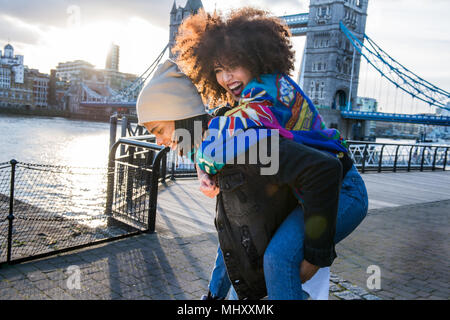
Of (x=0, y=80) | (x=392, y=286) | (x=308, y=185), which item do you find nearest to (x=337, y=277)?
(x=392, y=286)

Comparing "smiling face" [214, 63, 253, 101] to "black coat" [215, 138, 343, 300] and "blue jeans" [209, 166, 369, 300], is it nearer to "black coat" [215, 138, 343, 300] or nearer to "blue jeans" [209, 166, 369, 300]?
"black coat" [215, 138, 343, 300]

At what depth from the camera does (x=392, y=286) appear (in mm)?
2734

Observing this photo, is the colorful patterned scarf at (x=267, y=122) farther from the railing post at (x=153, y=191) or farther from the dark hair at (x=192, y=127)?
the railing post at (x=153, y=191)

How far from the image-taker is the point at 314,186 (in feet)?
3.54

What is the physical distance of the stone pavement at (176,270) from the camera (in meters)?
2.41

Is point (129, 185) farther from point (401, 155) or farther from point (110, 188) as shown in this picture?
point (401, 155)

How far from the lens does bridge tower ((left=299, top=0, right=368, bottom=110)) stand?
52.6 metres

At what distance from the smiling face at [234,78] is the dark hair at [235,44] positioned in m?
0.02

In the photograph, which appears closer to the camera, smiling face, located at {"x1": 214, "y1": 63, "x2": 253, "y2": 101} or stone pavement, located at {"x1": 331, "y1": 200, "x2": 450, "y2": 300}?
smiling face, located at {"x1": 214, "y1": 63, "x2": 253, "y2": 101}

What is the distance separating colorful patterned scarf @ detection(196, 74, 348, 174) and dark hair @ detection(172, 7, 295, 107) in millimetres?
68

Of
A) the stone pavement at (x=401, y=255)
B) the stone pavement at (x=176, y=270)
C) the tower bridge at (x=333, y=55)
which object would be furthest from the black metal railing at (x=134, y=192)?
the tower bridge at (x=333, y=55)

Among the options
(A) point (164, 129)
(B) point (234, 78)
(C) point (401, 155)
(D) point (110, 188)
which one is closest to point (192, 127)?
(A) point (164, 129)

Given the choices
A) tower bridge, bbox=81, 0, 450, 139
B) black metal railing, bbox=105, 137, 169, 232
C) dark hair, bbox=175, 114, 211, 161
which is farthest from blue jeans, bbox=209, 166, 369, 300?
tower bridge, bbox=81, 0, 450, 139

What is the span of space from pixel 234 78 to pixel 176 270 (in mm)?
1788
